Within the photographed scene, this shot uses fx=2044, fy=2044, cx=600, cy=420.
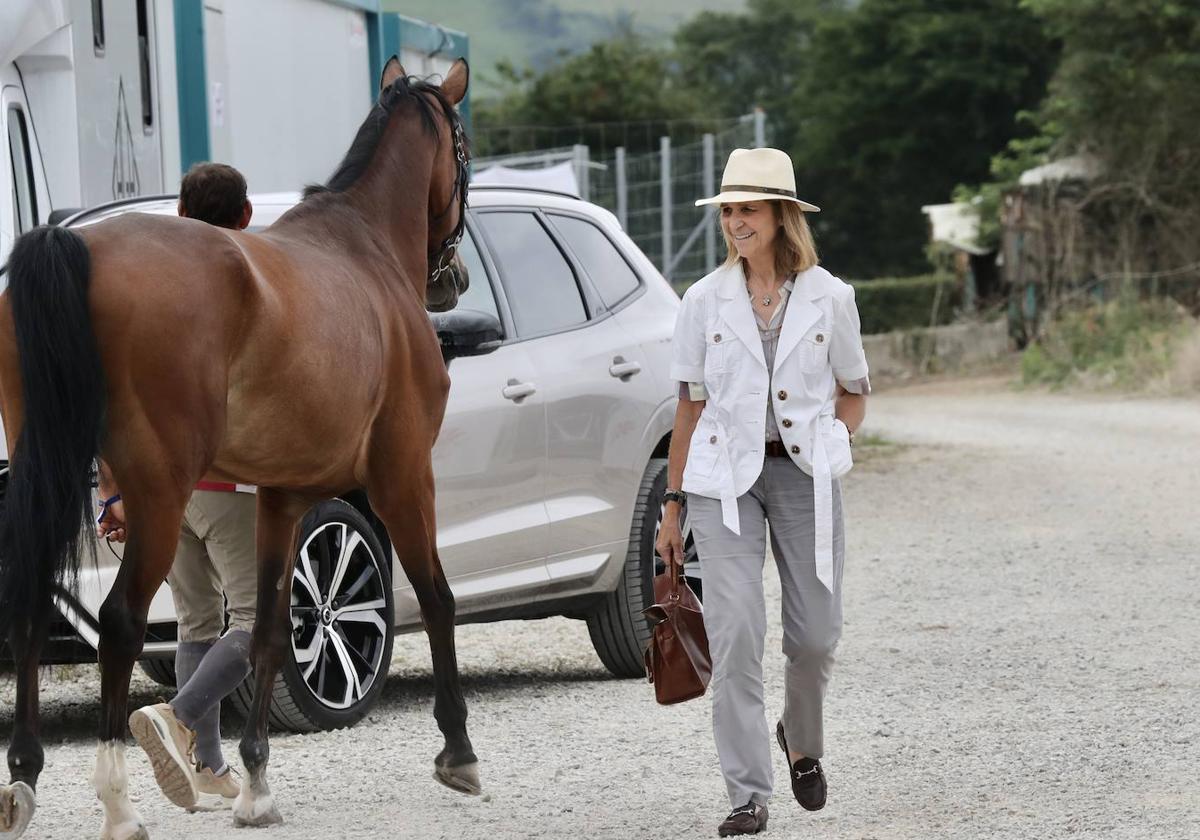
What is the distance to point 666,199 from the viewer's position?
1006 inches

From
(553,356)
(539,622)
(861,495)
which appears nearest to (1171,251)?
(861,495)

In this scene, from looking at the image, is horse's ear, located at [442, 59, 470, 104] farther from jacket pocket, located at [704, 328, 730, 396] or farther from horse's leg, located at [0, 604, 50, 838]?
horse's leg, located at [0, 604, 50, 838]

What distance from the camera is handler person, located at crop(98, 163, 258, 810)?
588 cm

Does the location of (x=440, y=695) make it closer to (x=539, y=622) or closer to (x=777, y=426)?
(x=777, y=426)

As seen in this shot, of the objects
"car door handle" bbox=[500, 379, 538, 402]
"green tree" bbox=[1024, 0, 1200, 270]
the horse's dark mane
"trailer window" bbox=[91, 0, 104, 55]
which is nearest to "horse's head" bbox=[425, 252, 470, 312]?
the horse's dark mane

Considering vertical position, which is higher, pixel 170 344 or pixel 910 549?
pixel 170 344

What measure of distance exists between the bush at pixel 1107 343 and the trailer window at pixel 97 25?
18.8 metres

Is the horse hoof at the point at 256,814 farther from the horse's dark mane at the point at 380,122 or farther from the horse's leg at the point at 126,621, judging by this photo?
the horse's dark mane at the point at 380,122

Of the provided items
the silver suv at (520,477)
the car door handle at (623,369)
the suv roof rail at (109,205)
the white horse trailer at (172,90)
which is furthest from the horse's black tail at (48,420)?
the car door handle at (623,369)

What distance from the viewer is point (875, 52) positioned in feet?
207

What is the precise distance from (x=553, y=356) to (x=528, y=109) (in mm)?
54540

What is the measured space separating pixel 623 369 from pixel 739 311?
103 inches

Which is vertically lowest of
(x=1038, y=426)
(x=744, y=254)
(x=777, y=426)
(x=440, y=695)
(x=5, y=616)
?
(x=1038, y=426)

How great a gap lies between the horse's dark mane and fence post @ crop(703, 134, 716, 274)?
1740 cm
